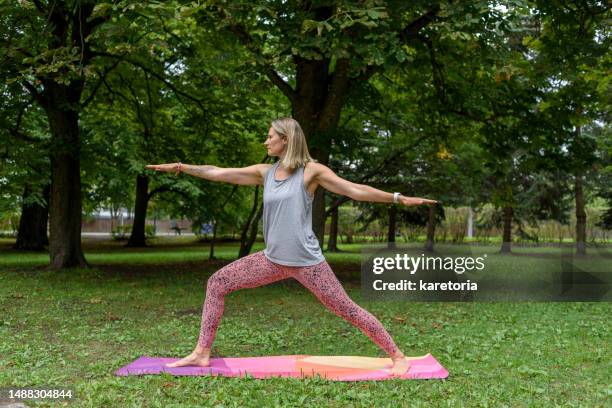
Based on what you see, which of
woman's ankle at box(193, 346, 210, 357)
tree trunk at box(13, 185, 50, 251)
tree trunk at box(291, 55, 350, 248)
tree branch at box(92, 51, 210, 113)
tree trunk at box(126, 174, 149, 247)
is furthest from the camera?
tree trunk at box(126, 174, 149, 247)

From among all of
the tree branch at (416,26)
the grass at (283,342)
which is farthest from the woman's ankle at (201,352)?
the tree branch at (416,26)

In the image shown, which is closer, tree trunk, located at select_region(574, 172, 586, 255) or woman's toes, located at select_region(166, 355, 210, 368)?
woman's toes, located at select_region(166, 355, 210, 368)

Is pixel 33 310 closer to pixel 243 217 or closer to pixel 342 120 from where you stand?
pixel 342 120

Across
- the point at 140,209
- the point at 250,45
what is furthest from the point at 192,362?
the point at 140,209

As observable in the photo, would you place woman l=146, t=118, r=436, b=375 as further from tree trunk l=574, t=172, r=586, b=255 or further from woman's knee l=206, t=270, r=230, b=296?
tree trunk l=574, t=172, r=586, b=255

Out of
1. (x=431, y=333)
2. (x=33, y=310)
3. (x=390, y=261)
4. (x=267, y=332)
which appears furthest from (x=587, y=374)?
(x=33, y=310)

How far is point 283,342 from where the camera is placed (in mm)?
7590

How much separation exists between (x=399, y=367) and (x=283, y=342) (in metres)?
2.11

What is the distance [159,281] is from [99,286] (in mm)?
1604

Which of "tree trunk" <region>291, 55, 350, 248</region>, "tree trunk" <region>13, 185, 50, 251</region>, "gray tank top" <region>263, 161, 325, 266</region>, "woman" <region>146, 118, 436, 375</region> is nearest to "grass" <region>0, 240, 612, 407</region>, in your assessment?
"woman" <region>146, 118, 436, 375</region>

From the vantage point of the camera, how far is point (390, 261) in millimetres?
11953

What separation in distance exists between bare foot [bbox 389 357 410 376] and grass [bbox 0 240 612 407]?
0.20 meters

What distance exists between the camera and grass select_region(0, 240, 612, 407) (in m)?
5.12

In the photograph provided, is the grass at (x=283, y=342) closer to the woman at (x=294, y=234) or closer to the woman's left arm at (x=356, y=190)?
the woman at (x=294, y=234)
